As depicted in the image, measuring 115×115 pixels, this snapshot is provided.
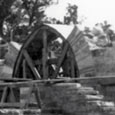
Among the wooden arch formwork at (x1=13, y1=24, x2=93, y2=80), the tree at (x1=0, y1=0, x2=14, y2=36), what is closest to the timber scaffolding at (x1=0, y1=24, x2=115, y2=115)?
the wooden arch formwork at (x1=13, y1=24, x2=93, y2=80)

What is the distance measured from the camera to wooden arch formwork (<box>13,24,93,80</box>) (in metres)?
12.3

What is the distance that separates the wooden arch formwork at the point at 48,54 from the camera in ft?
40.4

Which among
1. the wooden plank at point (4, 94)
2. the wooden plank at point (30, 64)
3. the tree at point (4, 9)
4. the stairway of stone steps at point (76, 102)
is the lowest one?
the wooden plank at point (4, 94)

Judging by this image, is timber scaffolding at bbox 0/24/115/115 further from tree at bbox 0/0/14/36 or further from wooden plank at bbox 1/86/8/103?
tree at bbox 0/0/14/36

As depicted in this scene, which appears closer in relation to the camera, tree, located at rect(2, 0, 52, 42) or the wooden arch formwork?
the wooden arch formwork

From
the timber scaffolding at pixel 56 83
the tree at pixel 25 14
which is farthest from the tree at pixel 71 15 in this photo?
the timber scaffolding at pixel 56 83

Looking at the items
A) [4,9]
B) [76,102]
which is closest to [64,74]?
[76,102]

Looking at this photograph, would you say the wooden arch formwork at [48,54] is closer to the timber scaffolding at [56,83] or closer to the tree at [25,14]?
the timber scaffolding at [56,83]

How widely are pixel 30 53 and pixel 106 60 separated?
5078 mm

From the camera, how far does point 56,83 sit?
35.5 feet

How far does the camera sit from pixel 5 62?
16.1 meters

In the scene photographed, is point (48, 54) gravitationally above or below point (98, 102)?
above

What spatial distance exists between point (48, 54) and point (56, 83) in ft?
15.4

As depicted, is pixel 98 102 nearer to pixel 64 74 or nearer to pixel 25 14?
pixel 64 74
